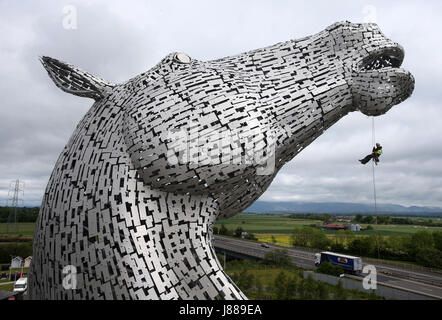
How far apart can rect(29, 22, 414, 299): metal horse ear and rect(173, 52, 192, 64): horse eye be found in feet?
0.06

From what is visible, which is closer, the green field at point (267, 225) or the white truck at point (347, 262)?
the white truck at point (347, 262)

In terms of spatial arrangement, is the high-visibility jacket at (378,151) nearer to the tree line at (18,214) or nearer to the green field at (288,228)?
the green field at (288,228)

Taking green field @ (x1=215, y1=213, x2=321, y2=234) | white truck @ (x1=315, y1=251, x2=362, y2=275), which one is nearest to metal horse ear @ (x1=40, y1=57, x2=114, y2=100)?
white truck @ (x1=315, y1=251, x2=362, y2=275)

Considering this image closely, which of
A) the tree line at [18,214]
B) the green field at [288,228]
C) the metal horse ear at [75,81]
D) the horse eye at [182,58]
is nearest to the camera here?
the horse eye at [182,58]

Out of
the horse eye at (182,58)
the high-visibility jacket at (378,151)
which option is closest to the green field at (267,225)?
the high-visibility jacket at (378,151)

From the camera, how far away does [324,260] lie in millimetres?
29328

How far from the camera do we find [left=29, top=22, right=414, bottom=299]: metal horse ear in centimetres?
314

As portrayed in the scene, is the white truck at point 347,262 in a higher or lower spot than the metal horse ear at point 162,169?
lower

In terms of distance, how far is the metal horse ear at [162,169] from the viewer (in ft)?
10.3

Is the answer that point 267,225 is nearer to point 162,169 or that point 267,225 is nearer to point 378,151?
point 378,151

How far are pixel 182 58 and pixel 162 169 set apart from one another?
5.66 feet

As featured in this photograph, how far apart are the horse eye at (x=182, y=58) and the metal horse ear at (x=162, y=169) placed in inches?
0.7

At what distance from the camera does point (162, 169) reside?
321 centimetres
